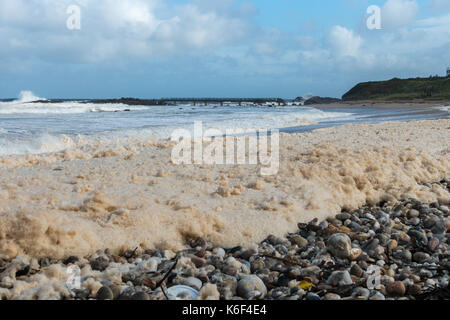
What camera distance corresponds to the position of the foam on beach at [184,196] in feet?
10.4

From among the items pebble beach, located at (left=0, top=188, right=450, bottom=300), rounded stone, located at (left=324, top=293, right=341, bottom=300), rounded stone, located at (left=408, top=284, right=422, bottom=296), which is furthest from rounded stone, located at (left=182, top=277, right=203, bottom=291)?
rounded stone, located at (left=408, top=284, right=422, bottom=296)

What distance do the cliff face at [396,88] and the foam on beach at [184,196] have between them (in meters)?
55.1

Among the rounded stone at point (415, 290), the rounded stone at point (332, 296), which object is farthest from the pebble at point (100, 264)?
the rounded stone at point (415, 290)

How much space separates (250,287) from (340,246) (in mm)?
951

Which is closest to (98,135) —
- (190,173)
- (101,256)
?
(190,173)

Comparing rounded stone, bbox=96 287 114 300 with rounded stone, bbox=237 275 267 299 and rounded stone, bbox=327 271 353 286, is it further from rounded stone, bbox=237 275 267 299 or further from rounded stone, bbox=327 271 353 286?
rounded stone, bbox=327 271 353 286

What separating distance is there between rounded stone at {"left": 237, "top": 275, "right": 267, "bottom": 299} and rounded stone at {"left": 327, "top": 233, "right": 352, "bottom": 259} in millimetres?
809

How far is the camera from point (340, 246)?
3201 millimetres

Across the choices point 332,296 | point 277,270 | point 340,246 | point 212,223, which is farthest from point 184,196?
point 332,296

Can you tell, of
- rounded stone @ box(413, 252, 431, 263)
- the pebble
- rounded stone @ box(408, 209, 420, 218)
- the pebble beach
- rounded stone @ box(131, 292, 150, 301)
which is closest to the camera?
rounded stone @ box(131, 292, 150, 301)

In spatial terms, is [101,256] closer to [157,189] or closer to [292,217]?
[157,189]

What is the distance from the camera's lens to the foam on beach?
3178 millimetres

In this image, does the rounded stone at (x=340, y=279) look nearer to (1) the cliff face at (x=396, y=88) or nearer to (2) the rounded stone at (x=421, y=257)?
(2) the rounded stone at (x=421, y=257)
